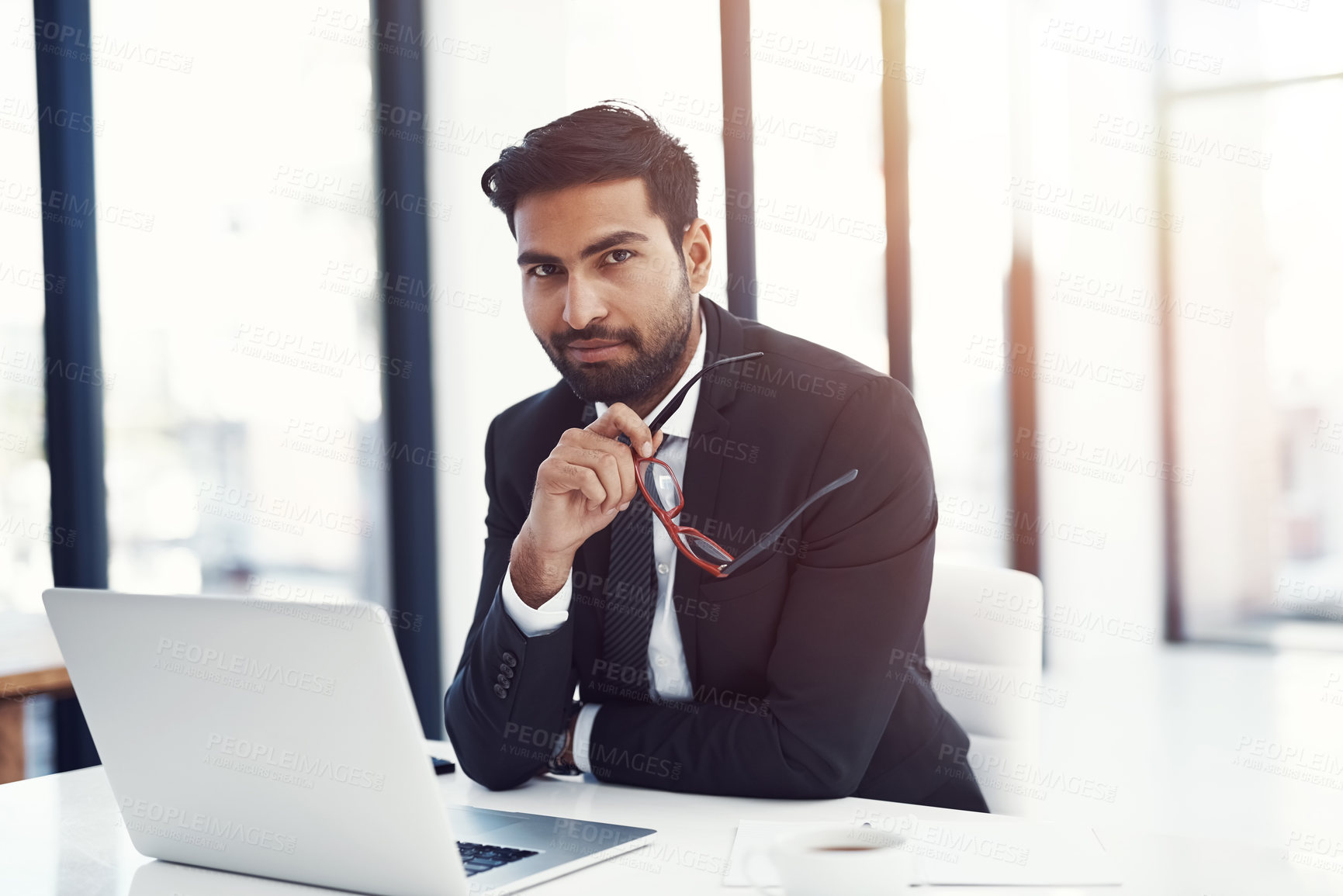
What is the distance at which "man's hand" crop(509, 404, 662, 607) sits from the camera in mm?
1409

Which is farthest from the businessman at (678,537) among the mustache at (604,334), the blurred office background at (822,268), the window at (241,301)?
the window at (241,301)

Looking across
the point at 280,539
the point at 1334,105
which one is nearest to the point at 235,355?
the point at 280,539

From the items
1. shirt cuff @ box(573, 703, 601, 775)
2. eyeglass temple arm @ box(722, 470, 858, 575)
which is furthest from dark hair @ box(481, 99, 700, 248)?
shirt cuff @ box(573, 703, 601, 775)

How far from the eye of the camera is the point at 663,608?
1.58 meters

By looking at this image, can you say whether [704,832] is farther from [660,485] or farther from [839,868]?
[660,485]

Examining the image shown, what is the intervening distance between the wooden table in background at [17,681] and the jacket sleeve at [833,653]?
186cm

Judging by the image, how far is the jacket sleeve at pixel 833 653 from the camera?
1289 millimetres

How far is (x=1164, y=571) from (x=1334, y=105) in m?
1.21

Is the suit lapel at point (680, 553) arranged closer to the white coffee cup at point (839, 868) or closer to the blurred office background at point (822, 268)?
the white coffee cup at point (839, 868)

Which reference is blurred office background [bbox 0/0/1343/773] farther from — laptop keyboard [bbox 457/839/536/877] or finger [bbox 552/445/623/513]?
laptop keyboard [bbox 457/839/536/877]

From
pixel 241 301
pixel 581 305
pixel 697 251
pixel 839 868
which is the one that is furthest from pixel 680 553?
pixel 241 301

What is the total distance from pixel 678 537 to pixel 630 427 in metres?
0.16

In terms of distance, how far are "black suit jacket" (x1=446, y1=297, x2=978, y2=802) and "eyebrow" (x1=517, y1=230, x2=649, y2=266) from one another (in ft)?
0.65

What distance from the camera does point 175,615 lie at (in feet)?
3.06
